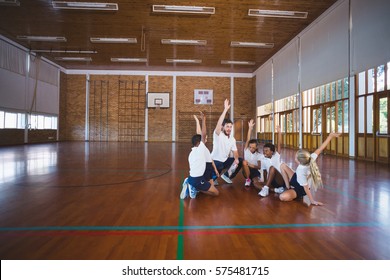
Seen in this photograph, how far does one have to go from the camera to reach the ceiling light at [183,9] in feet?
39.8

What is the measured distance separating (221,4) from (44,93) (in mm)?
15340

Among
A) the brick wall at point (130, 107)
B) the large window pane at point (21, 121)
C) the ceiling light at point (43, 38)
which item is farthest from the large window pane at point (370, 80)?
the large window pane at point (21, 121)

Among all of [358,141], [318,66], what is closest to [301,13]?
[318,66]

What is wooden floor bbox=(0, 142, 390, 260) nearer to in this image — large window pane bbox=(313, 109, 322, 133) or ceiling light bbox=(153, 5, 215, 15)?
large window pane bbox=(313, 109, 322, 133)

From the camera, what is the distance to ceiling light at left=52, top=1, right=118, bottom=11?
11.9m

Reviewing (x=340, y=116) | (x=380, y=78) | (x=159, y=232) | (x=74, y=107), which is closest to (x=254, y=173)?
(x=159, y=232)

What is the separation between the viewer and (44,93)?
20.4 meters

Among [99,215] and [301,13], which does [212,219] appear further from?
[301,13]

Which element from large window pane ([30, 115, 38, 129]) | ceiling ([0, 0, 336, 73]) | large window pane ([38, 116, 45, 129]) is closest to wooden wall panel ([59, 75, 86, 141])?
large window pane ([38, 116, 45, 129])

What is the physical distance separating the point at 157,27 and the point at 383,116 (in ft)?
38.1

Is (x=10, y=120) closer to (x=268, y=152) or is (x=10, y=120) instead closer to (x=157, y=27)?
(x=157, y=27)

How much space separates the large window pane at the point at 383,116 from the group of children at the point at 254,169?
6.09m

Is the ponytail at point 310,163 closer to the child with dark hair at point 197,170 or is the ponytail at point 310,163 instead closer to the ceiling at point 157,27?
the child with dark hair at point 197,170

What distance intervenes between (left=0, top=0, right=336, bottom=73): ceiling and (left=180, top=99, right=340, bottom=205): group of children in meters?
8.88
